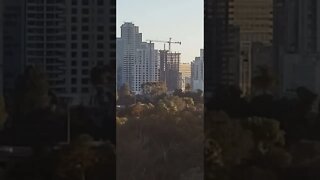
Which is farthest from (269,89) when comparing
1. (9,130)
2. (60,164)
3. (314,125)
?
(9,130)

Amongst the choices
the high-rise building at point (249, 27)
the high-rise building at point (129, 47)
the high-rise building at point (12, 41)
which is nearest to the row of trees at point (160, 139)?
the high-rise building at point (129, 47)

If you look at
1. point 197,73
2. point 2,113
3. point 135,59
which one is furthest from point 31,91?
point 197,73

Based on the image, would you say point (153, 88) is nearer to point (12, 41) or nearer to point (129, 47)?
point (129, 47)

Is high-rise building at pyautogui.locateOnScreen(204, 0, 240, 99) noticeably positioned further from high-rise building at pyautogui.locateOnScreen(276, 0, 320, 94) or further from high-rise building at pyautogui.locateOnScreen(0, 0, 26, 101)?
high-rise building at pyautogui.locateOnScreen(0, 0, 26, 101)

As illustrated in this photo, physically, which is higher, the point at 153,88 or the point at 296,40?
the point at 296,40

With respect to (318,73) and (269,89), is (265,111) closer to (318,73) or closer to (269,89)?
(269,89)

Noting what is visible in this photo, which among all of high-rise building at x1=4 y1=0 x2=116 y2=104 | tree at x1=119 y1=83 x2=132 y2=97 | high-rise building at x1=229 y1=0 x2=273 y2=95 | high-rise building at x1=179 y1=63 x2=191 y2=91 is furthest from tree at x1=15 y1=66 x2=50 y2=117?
high-rise building at x1=229 y1=0 x2=273 y2=95
